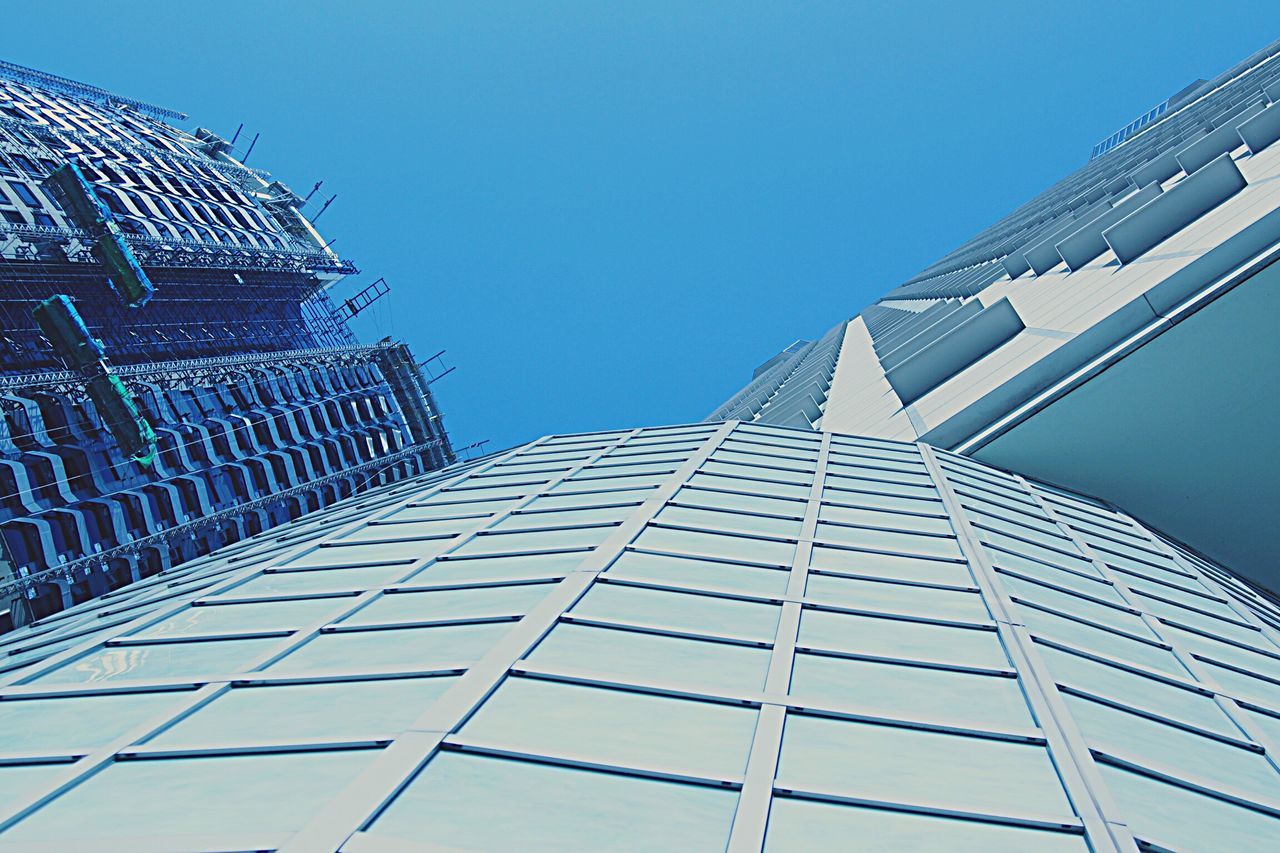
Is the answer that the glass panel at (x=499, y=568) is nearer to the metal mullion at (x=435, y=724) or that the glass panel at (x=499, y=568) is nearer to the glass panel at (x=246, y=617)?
the metal mullion at (x=435, y=724)

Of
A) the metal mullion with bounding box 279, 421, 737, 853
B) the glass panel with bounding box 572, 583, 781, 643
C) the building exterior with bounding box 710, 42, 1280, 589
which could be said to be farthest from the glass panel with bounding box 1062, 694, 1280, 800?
the building exterior with bounding box 710, 42, 1280, 589

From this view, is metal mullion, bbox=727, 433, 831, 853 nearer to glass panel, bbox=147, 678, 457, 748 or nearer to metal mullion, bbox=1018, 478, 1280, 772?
glass panel, bbox=147, 678, 457, 748

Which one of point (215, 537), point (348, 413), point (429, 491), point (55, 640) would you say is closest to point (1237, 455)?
point (429, 491)

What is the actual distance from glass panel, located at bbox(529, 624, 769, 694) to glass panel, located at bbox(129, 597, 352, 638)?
2.81 m

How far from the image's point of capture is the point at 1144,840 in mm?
4770

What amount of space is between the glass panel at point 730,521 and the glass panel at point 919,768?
488 cm

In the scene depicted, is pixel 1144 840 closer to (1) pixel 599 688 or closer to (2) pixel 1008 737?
(2) pixel 1008 737

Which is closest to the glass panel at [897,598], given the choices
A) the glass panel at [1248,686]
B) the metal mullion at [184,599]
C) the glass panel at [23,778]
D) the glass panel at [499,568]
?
the glass panel at [1248,686]

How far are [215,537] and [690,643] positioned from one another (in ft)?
133

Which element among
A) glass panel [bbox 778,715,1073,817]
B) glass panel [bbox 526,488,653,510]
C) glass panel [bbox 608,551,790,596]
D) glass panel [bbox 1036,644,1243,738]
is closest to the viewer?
glass panel [bbox 778,715,1073,817]

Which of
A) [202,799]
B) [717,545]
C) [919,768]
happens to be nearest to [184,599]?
[202,799]

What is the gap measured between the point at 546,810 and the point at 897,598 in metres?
4.89

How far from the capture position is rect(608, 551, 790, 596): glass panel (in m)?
8.70

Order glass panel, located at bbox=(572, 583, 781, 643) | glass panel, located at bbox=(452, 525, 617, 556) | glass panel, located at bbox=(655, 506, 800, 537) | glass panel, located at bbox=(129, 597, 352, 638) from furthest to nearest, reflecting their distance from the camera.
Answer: glass panel, located at bbox=(655, 506, 800, 537) < glass panel, located at bbox=(452, 525, 617, 556) < glass panel, located at bbox=(129, 597, 352, 638) < glass panel, located at bbox=(572, 583, 781, 643)
